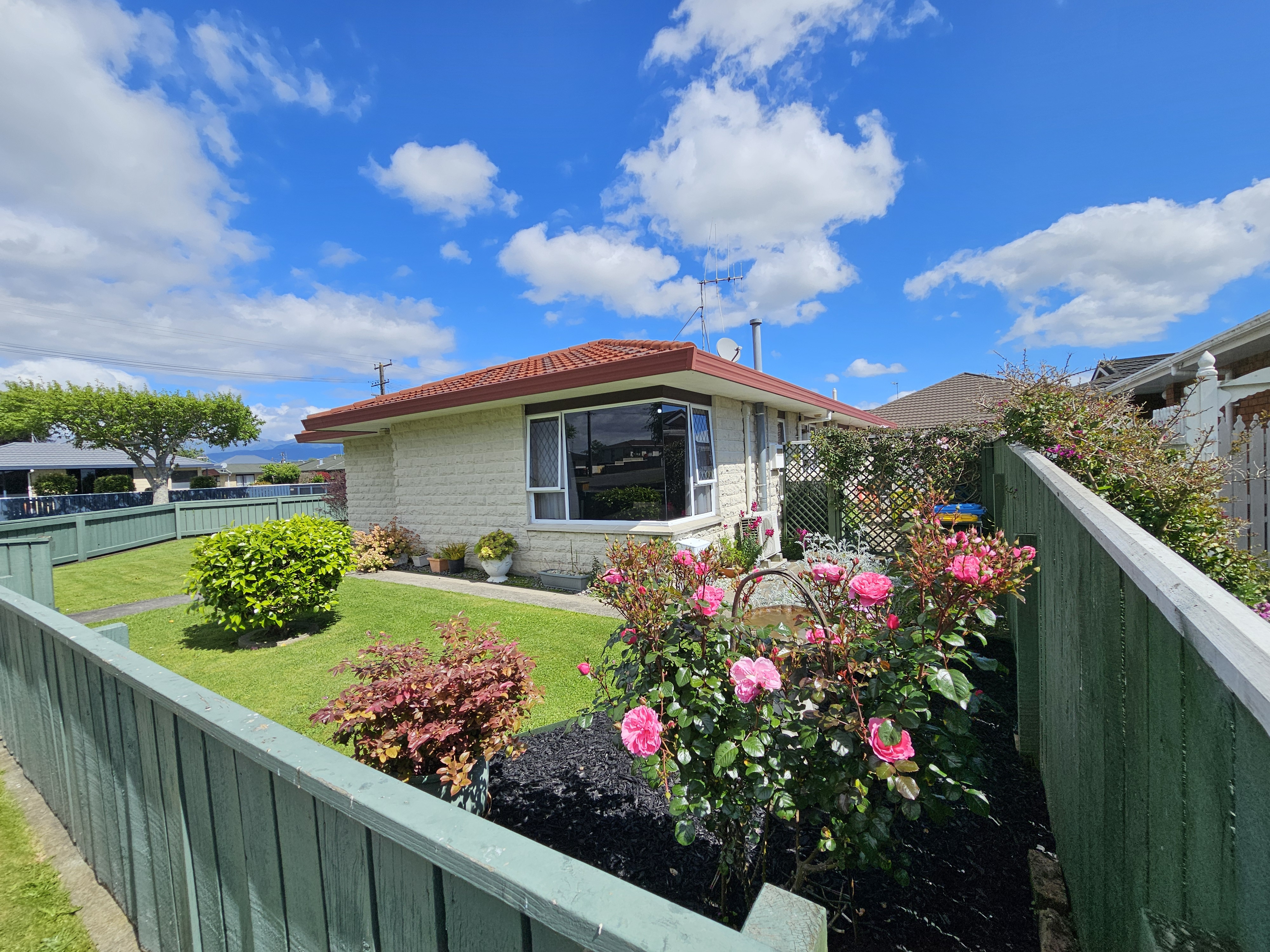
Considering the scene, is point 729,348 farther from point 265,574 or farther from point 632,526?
point 265,574

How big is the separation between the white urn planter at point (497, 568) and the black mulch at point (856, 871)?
18.8ft

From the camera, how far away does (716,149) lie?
465 inches

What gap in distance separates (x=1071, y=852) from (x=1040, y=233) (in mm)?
38794

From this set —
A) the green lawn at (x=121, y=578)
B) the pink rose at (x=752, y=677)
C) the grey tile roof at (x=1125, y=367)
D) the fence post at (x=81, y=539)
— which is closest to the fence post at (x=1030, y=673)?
the pink rose at (x=752, y=677)

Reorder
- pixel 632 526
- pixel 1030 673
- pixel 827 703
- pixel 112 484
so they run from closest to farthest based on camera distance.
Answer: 1. pixel 827 703
2. pixel 1030 673
3. pixel 632 526
4. pixel 112 484

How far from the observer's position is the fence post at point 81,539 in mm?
12141

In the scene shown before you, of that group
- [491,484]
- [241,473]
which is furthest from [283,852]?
[241,473]

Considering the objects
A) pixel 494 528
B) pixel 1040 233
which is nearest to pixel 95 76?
pixel 494 528

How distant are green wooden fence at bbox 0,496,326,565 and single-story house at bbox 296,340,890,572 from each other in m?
3.49

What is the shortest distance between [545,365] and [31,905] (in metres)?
7.70

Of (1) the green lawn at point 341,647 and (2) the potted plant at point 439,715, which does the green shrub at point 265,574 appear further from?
(2) the potted plant at point 439,715

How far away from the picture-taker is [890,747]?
4.34 feet

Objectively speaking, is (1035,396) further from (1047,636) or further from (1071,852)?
(1071,852)

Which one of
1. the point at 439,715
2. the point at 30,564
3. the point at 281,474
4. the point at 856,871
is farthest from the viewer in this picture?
the point at 281,474
